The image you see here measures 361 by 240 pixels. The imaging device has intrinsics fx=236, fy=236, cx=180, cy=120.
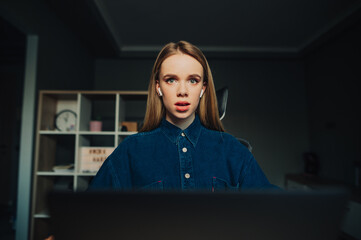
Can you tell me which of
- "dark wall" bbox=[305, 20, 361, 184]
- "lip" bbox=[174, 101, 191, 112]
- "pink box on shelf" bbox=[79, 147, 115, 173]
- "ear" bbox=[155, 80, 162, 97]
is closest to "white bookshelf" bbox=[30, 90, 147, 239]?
"pink box on shelf" bbox=[79, 147, 115, 173]

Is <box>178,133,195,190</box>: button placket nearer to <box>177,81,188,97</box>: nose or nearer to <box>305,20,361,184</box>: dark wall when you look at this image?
<box>177,81,188,97</box>: nose

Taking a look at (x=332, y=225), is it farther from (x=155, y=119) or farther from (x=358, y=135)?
(x=358, y=135)

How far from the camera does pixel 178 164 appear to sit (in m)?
0.84

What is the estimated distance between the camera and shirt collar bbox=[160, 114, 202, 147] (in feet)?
2.90

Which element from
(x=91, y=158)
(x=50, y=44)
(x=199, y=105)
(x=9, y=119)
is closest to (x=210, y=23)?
(x=50, y=44)

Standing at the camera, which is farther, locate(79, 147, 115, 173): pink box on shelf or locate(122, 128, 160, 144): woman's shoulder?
locate(79, 147, 115, 173): pink box on shelf

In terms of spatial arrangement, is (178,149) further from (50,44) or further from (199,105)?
(50,44)

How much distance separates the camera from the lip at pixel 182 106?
862mm

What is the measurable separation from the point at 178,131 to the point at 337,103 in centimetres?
342

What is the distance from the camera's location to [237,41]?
4.05 metres

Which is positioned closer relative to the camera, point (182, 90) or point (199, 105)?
point (182, 90)

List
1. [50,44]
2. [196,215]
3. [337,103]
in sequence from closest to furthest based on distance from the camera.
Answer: [196,215]
[50,44]
[337,103]

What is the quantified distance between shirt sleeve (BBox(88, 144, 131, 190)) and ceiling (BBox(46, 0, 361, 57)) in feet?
8.20

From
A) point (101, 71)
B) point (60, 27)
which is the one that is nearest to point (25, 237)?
point (60, 27)
